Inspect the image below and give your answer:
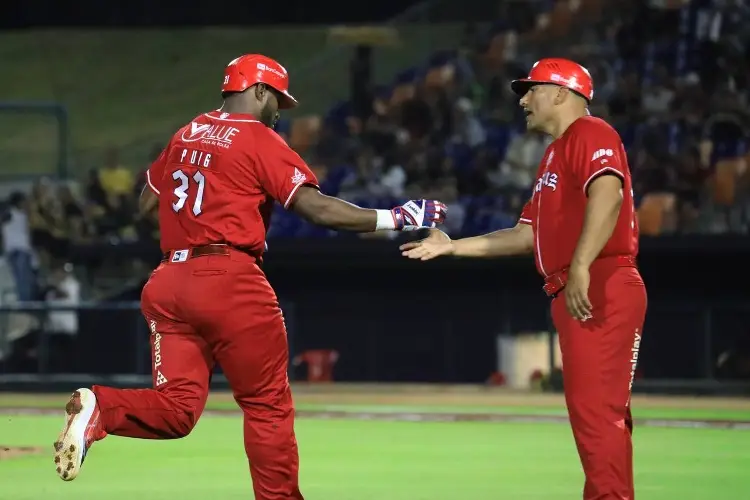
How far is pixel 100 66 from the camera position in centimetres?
2977

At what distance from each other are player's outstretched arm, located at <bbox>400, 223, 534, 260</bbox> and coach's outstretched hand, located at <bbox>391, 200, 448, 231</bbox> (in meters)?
0.40

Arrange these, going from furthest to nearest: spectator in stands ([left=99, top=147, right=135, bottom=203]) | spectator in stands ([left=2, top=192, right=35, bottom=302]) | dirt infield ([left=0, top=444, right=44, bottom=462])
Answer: spectator in stands ([left=99, top=147, right=135, bottom=203]), spectator in stands ([left=2, top=192, right=35, bottom=302]), dirt infield ([left=0, top=444, right=44, bottom=462])

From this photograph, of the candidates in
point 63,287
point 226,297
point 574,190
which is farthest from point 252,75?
point 63,287

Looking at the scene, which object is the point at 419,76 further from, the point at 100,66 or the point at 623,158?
the point at 623,158

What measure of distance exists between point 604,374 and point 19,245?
17.0 m

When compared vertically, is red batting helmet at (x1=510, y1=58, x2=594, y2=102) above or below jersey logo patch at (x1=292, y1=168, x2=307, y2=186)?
above

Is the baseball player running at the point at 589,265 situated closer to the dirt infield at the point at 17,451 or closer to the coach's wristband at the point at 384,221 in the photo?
the coach's wristband at the point at 384,221

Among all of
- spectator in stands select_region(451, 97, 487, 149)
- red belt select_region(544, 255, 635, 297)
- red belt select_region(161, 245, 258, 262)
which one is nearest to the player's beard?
red belt select_region(161, 245, 258, 262)

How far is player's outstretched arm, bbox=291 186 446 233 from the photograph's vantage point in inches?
300

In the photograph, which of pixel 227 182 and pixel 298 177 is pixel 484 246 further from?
pixel 227 182

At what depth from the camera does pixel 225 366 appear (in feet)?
25.1

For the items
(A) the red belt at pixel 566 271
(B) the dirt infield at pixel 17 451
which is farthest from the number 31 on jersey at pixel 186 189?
(B) the dirt infield at pixel 17 451

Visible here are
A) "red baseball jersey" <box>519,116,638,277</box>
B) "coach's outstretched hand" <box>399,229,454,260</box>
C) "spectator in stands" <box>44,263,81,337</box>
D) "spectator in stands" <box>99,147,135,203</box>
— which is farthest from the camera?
"spectator in stands" <box>99,147,135,203</box>

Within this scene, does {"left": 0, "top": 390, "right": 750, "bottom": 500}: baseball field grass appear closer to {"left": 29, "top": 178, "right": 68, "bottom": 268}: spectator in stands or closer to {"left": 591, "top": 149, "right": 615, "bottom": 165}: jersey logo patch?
{"left": 591, "top": 149, "right": 615, "bottom": 165}: jersey logo patch
